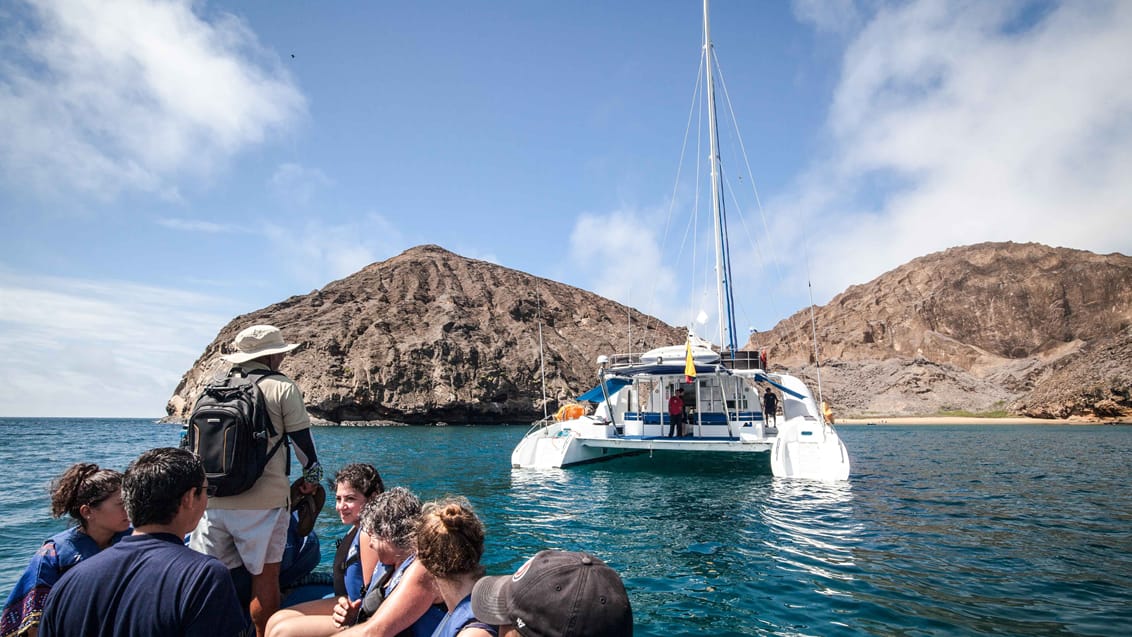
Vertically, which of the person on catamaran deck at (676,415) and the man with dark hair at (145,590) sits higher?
the person on catamaran deck at (676,415)

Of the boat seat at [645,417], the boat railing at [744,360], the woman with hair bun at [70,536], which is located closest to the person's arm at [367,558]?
the woman with hair bun at [70,536]

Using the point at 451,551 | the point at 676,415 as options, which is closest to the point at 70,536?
the point at 451,551

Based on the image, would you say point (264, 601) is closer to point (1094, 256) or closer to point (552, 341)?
point (552, 341)

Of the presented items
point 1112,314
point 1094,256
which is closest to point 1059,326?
point 1112,314

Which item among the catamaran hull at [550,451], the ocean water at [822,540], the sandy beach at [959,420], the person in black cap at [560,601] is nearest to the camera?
the person in black cap at [560,601]

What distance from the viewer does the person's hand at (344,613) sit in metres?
3.34

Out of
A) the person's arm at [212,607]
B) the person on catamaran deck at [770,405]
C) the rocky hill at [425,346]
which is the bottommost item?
the person's arm at [212,607]

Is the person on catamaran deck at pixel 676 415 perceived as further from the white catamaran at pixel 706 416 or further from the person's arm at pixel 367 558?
the person's arm at pixel 367 558

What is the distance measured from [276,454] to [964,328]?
442 ft

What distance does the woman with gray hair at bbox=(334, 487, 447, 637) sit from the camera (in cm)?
286

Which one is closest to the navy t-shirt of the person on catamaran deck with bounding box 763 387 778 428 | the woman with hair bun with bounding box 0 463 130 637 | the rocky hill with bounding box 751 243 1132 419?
the woman with hair bun with bounding box 0 463 130 637

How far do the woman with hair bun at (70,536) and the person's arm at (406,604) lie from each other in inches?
62.5

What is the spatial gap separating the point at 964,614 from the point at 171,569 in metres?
6.66

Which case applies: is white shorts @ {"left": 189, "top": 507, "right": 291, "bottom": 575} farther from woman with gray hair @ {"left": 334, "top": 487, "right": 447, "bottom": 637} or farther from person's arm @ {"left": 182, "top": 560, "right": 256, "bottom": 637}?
person's arm @ {"left": 182, "top": 560, "right": 256, "bottom": 637}
